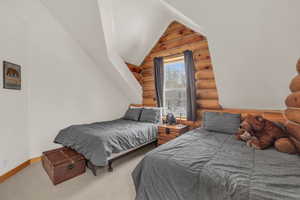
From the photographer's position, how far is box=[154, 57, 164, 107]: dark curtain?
3490 millimetres

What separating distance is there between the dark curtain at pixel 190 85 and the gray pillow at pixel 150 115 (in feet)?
2.54

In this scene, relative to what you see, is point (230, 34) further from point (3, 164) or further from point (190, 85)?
point (3, 164)

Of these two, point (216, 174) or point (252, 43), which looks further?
point (252, 43)

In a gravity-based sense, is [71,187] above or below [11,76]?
below

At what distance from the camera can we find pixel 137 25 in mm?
3074

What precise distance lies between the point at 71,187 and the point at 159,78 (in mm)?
2775

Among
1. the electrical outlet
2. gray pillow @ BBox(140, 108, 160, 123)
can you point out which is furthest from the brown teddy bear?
the electrical outlet

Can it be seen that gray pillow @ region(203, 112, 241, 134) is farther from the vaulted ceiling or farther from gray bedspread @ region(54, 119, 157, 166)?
gray bedspread @ region(54, 119, 157, 166)

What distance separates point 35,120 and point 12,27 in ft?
5.19

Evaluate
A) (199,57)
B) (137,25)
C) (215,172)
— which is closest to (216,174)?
(215,172)

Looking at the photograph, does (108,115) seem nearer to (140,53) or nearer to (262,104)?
(140,53)

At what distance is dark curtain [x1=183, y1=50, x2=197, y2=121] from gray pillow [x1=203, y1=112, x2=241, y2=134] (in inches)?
21.2

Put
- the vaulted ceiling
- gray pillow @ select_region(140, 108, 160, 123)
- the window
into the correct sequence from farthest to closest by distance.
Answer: the window → gray pillow @ select_region(140, 108, 160, 123) → the vaulted ceiling

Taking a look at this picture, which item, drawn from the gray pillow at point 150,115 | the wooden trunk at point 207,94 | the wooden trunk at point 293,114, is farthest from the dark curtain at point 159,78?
the wooden trunk at point 293,114
